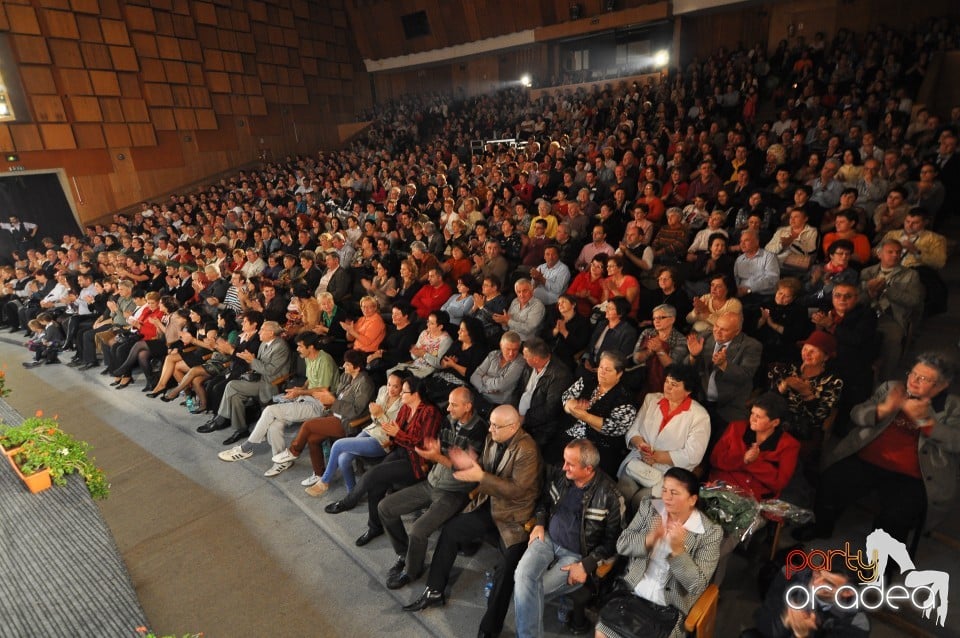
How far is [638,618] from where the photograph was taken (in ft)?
6.26

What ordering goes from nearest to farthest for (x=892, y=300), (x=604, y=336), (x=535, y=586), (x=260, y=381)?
(x=535, y=586) → (x=892, y=300) → (x=604, y=336) → (x=260, y=381)

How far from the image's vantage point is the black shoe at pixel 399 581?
2623 millimetres

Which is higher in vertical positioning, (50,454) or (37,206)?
(37,206)

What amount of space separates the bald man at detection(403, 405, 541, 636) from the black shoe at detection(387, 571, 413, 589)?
0.42 ft

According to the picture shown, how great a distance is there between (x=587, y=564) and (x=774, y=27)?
12623 mm

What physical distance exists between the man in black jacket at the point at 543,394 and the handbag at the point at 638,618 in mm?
1064

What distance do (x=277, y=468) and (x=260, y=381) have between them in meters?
0.91

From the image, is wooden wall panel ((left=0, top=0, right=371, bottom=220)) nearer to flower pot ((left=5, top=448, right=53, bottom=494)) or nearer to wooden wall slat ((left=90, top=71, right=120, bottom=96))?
wooden wall slat ((left=90, top=71, right=120, bottom=96))

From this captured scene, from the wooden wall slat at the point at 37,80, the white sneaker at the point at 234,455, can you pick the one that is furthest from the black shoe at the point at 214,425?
the wooden wall slat at the point at 37,80

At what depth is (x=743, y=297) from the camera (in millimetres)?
3820

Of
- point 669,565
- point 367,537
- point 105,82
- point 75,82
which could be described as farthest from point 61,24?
point 669,565

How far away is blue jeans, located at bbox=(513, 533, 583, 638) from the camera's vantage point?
84.8 inches

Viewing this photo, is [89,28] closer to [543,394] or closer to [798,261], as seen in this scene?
[543,394]

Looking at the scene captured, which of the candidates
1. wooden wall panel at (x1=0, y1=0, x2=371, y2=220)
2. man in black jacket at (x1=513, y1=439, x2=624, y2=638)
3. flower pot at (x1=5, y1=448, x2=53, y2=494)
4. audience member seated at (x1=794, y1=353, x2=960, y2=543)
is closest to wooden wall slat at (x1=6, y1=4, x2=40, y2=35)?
wooden wall panel at (x1=0, y1=0, x2=371, y2=220)
